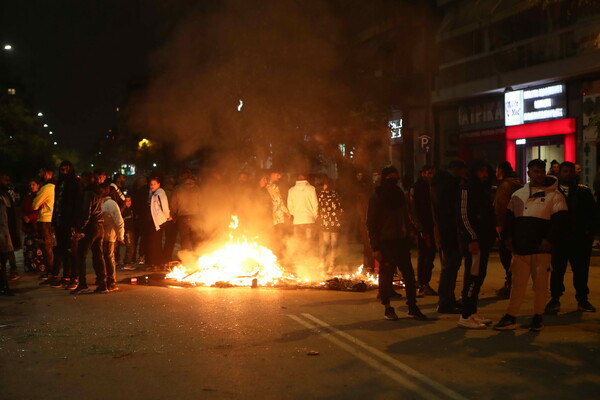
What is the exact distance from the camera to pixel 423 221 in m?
9.54

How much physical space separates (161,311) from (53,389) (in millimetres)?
3380

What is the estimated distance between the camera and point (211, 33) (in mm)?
14312

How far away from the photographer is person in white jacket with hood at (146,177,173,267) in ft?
43.8

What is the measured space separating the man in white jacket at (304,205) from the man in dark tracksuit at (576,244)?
16.7ft

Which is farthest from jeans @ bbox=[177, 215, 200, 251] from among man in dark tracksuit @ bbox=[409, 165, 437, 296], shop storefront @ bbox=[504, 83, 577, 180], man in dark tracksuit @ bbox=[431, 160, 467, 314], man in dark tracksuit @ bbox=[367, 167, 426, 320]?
shop storefront @ bbox=[504, 83, 577, 180]

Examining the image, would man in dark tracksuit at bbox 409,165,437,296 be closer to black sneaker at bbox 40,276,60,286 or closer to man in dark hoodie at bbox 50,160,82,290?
man in dark hoodie at bbox 50,160,82,290

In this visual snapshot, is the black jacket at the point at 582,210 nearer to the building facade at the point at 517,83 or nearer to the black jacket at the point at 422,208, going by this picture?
the black jacket at the point at 422,208

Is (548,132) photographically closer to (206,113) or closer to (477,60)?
(477,60)

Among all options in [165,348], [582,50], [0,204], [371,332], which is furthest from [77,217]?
Result: [582,50]

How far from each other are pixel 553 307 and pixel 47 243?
27.6 ft

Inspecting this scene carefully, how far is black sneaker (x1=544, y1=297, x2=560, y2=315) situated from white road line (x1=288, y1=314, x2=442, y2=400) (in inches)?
113

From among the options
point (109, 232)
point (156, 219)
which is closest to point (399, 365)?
point (109, 232)

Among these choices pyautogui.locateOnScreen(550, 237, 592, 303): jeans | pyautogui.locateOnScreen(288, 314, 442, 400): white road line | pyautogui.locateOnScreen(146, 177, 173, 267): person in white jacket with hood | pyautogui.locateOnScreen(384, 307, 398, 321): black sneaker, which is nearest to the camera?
pyautogui.locateOnScreen(288, 314, 442, 400): white road line

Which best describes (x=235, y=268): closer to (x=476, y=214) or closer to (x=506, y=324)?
(x=476, y=214)
